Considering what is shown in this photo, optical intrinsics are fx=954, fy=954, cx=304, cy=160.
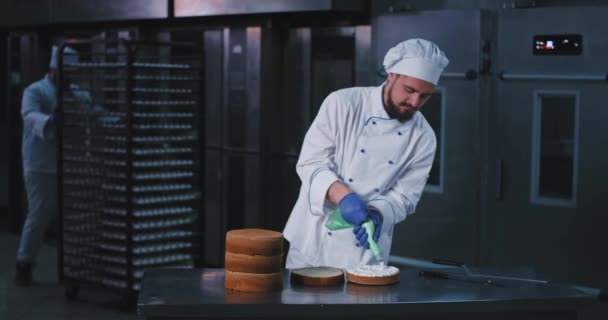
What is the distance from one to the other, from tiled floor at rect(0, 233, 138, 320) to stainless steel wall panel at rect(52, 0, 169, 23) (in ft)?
6.21

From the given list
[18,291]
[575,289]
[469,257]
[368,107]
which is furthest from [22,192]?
[575,289]

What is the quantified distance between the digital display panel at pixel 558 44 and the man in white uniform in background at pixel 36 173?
118 inches

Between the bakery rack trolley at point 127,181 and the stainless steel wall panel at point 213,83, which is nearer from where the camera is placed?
the bakery rack trolley at point 127,181

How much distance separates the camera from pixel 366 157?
3.68 metres

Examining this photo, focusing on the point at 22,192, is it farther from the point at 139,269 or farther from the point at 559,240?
the point at 559,240

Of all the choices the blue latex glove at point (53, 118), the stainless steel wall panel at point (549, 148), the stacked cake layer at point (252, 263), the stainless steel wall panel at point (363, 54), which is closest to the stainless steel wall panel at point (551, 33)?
the stainless steel wall panel at point (549, 148)

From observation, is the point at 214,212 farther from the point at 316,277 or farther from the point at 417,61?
the point at 316,277

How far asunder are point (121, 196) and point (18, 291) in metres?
1.23

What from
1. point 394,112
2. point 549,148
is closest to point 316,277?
point 394,112

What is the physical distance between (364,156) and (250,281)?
97cm

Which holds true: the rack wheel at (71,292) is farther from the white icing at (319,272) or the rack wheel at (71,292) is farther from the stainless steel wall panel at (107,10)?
the white icing at (319,272)

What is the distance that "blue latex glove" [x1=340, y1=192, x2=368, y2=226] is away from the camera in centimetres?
324

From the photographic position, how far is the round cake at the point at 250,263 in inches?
114

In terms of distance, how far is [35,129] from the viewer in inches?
237
